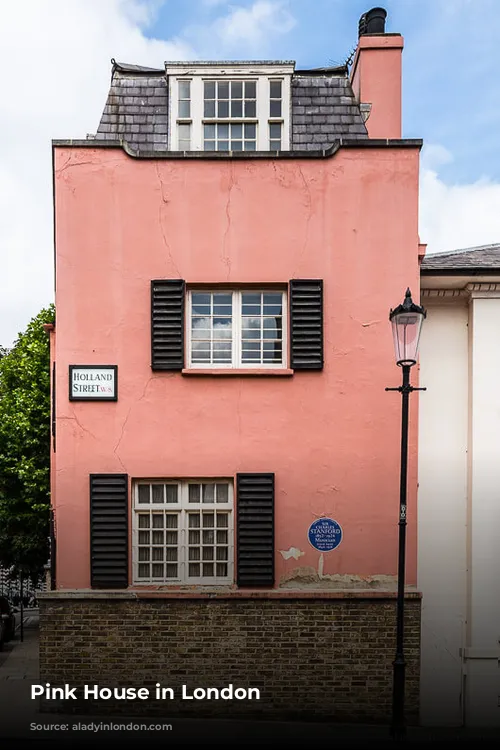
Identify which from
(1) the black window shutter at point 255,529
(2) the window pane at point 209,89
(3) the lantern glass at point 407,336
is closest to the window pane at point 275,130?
(2) the window pane at point 209,89

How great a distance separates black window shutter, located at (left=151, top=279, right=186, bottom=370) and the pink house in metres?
0.03

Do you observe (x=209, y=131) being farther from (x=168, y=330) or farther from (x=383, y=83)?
(x=168, y=330)

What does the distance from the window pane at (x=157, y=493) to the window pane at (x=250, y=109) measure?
6.00 m

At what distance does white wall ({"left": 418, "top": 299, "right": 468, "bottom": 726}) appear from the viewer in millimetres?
9984

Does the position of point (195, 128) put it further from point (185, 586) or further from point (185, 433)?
point (185, 586)

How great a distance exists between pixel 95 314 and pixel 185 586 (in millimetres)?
4309

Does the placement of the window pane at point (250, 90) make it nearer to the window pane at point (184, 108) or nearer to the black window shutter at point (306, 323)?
the window pane at point (184, 108)

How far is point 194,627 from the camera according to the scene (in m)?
9.40

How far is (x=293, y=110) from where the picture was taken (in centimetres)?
1023

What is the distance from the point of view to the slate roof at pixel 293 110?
397 inches

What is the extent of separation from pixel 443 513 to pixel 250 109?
7.13 metres

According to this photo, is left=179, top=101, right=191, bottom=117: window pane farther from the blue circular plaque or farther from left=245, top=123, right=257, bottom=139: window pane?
the blue circular plaque

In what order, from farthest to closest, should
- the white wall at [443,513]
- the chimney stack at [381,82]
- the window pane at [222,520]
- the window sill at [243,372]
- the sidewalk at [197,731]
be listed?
1. the chimney stack at [381,82]
2. the white wall at [443,513]
3. the window pane at [222,520]
4. the window sill at [243,372]
5. the sidewalk at [197,731]

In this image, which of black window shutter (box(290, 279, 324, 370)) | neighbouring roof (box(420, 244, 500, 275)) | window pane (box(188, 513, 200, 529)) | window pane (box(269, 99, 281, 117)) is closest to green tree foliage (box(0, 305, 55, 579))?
window pane (box(188, 513, 200, 529))
